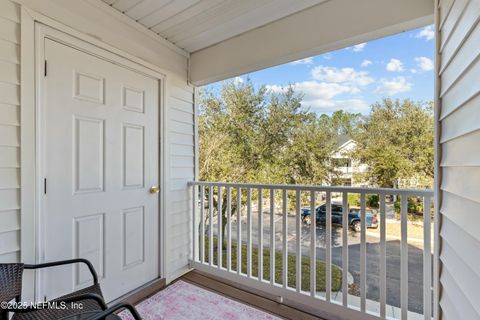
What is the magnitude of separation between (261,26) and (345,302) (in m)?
2.43

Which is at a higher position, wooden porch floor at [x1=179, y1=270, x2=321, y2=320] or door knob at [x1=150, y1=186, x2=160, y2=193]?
door knob at [x1=150, y1=186, x2=160, y2=193]

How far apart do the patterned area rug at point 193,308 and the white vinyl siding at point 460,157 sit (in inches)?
52.4

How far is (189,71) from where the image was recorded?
263cm

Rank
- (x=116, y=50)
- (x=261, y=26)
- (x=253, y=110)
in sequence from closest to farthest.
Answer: (x=116, y=50) → (x=261, y=26) → (x=253, y=110)

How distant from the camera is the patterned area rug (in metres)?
1.82

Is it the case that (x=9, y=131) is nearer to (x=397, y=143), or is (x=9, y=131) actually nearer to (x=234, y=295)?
(x=234, y=295)

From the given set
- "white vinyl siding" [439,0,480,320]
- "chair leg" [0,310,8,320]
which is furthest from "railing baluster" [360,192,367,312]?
"chair leg" [0,310,8,320]

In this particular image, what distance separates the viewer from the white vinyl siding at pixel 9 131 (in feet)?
4.30

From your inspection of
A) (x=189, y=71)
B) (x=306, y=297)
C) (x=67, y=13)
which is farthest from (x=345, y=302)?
(x=67, y=13)

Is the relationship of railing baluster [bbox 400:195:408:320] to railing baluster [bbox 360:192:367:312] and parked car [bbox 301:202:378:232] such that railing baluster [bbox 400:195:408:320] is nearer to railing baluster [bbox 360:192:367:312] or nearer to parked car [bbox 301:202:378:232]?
railing baluster [bbox 360:192:367:312]

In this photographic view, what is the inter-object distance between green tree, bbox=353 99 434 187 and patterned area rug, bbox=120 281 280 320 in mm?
2234

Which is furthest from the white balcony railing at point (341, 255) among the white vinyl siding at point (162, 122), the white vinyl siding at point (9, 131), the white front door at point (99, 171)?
the white vinyl siding at point (9, 131)

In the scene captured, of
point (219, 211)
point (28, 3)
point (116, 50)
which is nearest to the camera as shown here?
point (28, 3)

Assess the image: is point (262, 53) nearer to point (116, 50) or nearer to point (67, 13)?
point (116, 50)
